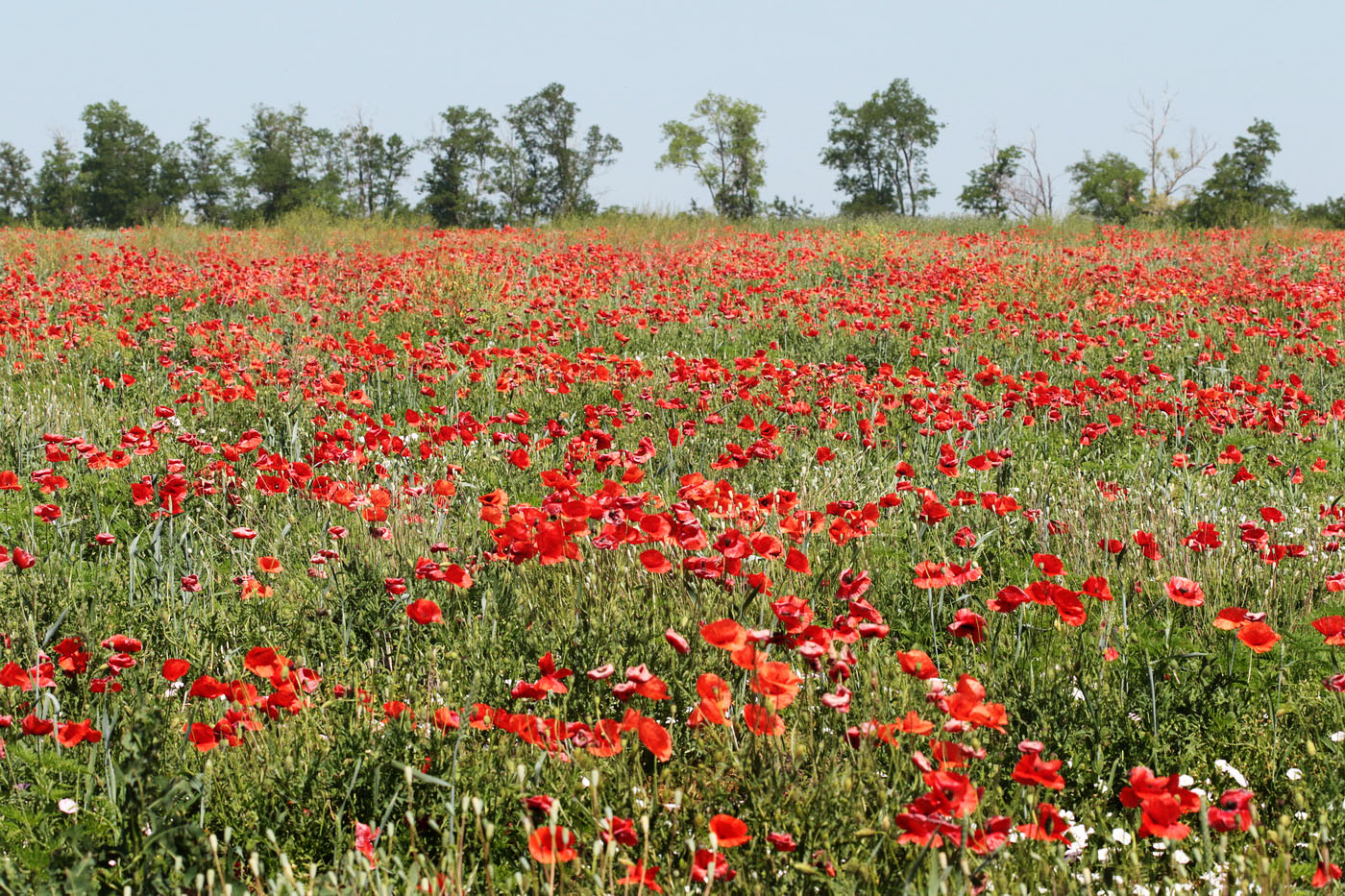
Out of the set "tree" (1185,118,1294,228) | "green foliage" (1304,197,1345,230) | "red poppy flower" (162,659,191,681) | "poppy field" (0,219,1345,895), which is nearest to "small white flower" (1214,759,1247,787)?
"poppy field" (0,219,1345,895)

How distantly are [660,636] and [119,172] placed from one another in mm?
77804

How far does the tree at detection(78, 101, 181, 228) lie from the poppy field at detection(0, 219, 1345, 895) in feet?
228

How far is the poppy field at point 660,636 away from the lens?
197 centimetres

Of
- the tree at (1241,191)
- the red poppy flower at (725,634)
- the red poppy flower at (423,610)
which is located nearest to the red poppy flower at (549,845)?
the red poppy flower at (725,634)

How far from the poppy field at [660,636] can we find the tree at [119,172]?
69368mm

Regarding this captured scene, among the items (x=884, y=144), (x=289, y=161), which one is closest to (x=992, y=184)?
(x=884, y=144)

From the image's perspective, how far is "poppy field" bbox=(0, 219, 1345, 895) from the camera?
1.97m

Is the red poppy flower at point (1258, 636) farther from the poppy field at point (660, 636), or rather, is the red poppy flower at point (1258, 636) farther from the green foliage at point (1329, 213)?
the green foliage at point (1329, 213)

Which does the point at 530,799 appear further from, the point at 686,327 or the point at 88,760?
the point at 686,327

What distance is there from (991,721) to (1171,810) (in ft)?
1.21

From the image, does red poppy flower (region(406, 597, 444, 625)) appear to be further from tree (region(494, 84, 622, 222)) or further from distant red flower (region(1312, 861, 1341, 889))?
tree (region(494, 84, 622, 222))

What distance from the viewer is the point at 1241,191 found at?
2627 cm

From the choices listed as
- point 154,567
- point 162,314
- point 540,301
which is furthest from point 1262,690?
point 162,314

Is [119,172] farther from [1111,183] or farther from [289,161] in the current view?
[1111,183]
